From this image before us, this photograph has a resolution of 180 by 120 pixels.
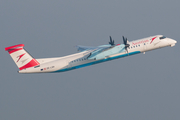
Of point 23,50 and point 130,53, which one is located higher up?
point 23,50

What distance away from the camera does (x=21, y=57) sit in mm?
55062

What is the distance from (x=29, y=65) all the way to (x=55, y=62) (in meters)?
4.63

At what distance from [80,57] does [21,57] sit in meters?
10.4

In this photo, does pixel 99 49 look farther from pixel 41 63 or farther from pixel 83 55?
pixel 41 63

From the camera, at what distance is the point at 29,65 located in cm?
5578

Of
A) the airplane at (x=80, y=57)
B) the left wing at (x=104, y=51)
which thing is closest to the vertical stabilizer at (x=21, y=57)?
the airplane at (x=80, y=57)

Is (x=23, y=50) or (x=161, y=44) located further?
(x=161, y=44)

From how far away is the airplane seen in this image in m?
55.2

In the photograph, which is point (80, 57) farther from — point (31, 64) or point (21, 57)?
point (21, 57)

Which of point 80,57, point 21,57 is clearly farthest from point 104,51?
point 21,57

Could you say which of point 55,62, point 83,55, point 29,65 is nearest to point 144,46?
point 83,55

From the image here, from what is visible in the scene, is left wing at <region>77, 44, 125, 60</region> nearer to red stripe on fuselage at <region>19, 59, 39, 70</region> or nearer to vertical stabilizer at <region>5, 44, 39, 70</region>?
red stripe on fuselage at <region>19, 59, 39, 70</region>

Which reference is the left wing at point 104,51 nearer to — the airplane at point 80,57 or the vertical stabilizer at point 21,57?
the airplane at point 80,57

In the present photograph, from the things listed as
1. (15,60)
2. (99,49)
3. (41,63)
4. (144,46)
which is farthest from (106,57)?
(15,60)
